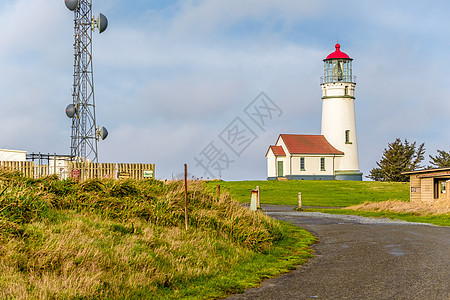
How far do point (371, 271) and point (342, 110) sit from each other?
56.9 meters

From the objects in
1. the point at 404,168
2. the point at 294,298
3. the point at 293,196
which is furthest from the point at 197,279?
the point at 404,168

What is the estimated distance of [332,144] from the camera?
67.4 meters

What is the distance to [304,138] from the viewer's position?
6806 centimetres

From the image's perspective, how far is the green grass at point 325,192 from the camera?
44138mm

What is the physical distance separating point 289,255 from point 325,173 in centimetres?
5328

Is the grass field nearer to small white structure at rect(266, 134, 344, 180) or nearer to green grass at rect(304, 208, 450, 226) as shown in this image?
green grass at rect(304, 208, 450, 226)

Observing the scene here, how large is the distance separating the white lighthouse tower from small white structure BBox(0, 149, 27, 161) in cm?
4121

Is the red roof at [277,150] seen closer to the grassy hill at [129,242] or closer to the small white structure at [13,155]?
the small white structure at [13,155]

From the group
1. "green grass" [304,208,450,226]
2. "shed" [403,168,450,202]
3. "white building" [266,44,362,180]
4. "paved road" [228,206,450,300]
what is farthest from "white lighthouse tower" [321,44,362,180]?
"paved road" [228,206,450,300]

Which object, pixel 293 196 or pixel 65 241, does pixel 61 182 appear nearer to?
pixel 65 241

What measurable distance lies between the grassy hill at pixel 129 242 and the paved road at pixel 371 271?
25.2 inches

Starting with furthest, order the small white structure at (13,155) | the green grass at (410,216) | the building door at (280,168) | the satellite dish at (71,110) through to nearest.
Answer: the building door at (280,168) → the satellite dish at (71,110) → the small white structure at (13,155) → the green grass at (410,216)

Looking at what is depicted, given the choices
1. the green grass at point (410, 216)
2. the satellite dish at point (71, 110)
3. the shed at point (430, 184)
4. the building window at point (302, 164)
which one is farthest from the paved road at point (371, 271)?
the building window at point (302, 164)

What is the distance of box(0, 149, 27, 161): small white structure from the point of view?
35688 millimetres
